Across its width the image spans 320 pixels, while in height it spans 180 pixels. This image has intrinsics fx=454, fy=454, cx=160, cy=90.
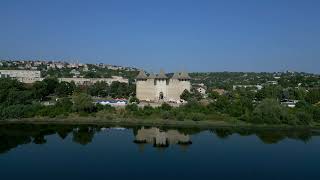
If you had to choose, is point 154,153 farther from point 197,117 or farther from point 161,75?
point 161,75

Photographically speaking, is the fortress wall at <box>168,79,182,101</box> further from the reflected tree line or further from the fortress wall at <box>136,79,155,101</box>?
the reflected tree line

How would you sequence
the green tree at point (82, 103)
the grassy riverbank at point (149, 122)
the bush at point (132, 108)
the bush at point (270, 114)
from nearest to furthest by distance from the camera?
the grassy riverbank at point (149, 122) → the bush at point (270, 114) → the green tree at point (82, 103) → the bush at point (132, 108)

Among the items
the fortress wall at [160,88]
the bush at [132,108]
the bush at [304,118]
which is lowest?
the bush at [304,118]

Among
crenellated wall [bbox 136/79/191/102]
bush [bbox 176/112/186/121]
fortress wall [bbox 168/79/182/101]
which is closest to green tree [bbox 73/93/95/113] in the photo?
bush [bbox 176/112/186/121]

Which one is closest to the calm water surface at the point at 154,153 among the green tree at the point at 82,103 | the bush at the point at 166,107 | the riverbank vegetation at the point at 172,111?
the riverbank vegetation at the point at 172,111

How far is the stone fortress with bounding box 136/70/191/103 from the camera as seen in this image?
38.7 m

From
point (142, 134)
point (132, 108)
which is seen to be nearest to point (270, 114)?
point (142, 134)

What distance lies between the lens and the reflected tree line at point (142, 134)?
2258cm

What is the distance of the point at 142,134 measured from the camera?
2498cm

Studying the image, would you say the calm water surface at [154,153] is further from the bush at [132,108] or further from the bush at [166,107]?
the bush at [166,107]

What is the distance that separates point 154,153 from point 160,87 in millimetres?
19115

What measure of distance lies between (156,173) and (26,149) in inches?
282

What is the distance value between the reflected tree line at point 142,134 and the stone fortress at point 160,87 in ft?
38.3

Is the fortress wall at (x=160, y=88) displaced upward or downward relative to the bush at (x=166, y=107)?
upward
